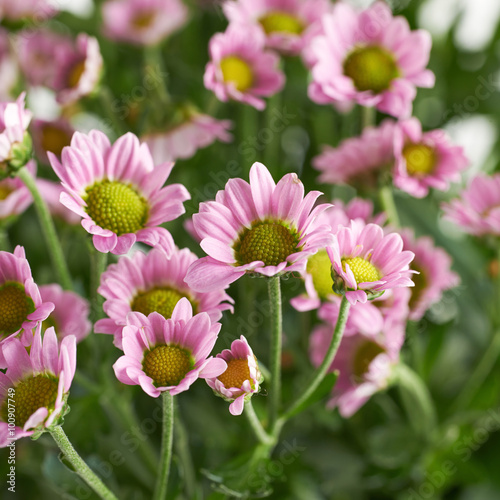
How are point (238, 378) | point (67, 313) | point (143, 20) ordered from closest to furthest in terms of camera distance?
1. point (238, 378)
2. point (67, 313)
3. point (143, 20)

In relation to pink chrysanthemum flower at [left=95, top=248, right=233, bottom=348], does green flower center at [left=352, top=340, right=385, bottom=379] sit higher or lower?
lower

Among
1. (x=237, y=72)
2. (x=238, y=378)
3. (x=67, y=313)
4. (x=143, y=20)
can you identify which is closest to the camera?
(x=238, y=378)

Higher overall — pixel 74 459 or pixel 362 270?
pixel 362 270

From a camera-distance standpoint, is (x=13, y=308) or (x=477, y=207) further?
(x=477, y=207)

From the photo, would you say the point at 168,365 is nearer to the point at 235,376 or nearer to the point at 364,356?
the point at 235,376

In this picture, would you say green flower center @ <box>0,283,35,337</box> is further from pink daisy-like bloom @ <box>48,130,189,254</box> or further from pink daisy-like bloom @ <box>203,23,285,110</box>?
pink daisy-like bloom @ <box>203,23,285,110</box>

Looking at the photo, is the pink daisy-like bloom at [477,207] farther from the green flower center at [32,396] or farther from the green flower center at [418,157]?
the green flower center at [32,396]

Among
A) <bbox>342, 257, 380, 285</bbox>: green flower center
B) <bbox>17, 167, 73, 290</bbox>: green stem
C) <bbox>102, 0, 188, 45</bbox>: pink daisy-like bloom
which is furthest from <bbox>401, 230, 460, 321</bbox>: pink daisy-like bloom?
<bbox>102, 0, 188, 45</bbox>: pink daisy-like bloom

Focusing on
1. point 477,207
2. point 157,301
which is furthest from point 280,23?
point 157,301
